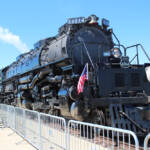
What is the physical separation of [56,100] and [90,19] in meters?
3.79

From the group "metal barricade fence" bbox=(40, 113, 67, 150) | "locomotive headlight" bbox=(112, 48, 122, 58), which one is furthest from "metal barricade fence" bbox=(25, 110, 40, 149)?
"locomotive headlight" bbox=(112, 48, 122, 58)

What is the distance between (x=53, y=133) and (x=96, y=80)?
8.74ft

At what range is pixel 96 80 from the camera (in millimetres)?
7402

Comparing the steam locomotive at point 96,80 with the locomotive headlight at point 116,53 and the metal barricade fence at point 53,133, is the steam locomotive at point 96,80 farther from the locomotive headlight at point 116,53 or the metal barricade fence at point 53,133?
the metal barricade fence at point 53,133

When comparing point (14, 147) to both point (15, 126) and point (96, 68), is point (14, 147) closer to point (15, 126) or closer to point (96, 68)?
point (15, 126)

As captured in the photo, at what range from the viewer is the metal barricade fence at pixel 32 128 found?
255 inches

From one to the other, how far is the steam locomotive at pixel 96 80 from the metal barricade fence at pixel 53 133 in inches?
56.8

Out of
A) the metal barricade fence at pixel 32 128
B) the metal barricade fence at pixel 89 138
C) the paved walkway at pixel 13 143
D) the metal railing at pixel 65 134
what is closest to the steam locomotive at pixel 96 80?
the metal railing at pixel 65 134

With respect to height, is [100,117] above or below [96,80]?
below

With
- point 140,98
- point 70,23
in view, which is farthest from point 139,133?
point 70,23

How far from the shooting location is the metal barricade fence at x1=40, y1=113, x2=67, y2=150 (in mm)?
4965

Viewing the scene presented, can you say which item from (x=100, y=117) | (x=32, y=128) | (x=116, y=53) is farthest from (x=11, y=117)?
(x=116, y=53)

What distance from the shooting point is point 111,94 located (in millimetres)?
7398

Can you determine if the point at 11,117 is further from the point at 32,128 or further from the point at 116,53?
the point at 116,53
